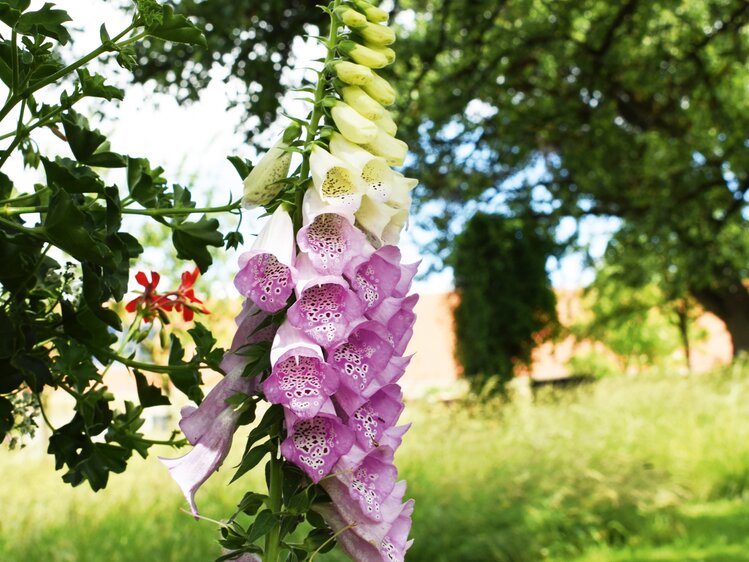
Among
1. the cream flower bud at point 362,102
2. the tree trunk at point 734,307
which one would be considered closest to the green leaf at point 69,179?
the cream flower bud at point 362,102

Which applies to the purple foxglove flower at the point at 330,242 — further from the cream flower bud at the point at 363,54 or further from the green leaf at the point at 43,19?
the green leaf at the point at 43,19

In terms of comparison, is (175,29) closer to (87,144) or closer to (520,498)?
(87,144)

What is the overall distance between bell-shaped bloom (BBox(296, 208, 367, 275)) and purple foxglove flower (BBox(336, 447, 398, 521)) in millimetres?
301

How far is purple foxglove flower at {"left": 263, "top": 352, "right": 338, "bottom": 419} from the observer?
1.30 meters

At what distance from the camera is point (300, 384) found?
132cm

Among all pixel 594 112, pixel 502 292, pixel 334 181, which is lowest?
pixel 334 181

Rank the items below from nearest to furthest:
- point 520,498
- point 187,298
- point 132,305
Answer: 1. point 132,305
2. point 187,298
3. point 520,498

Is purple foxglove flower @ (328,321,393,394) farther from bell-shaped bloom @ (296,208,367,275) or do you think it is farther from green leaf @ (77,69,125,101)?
green leaf @ (77,69,125,101)

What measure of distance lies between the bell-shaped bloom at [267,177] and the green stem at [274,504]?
41 centimetres

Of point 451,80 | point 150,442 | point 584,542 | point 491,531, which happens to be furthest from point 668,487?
point 150,442

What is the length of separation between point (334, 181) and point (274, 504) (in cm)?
52

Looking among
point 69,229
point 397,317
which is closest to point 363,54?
point 397,317

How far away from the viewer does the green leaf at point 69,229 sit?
1.31 m

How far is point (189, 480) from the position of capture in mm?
1385
